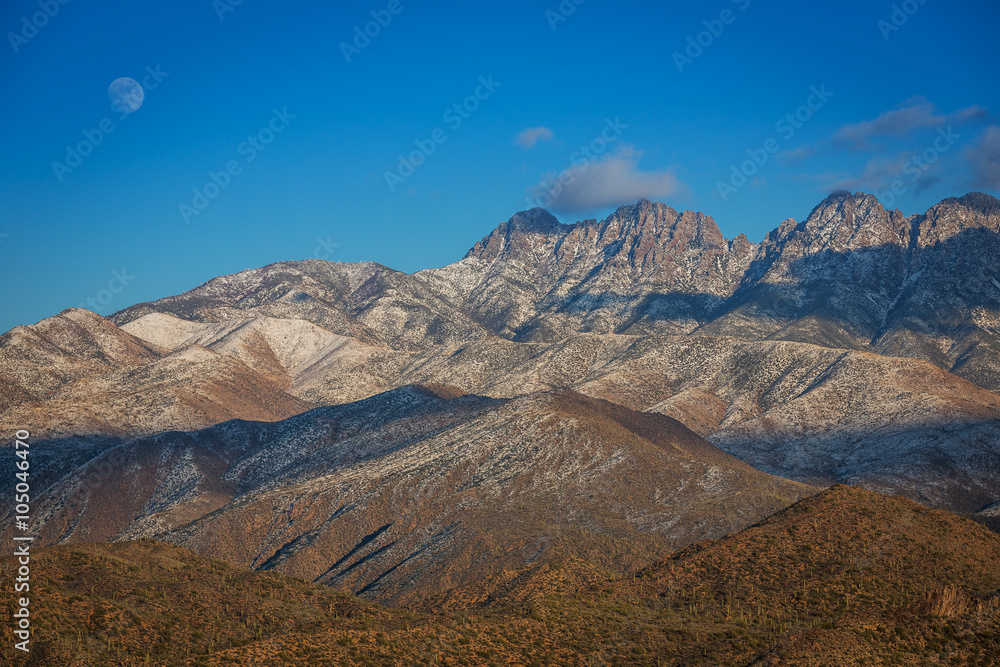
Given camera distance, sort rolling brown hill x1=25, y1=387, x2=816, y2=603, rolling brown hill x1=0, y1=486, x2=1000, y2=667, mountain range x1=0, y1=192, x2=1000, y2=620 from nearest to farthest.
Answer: rolling brown hill x1=0, y1=486, x2=1000, y2=667 < rolling brown hill x1=25, y1=387, x2=816, y2=603 < mountain range x1=0, y1=192, x2=1000, y2=620

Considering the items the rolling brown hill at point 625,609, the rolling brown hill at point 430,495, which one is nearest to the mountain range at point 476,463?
the rolling brown hill at point 430,495

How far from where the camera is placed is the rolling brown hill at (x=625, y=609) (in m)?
36.6

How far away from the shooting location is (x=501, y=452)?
356ft

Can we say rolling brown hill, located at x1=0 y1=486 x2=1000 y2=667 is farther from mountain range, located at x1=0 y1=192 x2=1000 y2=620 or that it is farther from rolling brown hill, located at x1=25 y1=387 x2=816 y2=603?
rolling brown hill, located at x1=25 y1=387 x2=816 y2=603

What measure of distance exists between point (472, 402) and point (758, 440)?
2168 inches

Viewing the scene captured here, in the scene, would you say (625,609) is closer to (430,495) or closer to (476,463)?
(430,495)

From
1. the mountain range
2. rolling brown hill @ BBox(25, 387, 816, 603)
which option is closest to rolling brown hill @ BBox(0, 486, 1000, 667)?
the mountain range

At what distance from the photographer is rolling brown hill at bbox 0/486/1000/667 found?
36.6 metres

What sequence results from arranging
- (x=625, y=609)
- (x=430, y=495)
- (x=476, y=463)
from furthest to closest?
(x=476, y=463), (x=430, y=495), (x=625, y=609)

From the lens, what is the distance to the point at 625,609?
149 feet

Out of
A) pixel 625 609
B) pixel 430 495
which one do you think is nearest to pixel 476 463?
pixel 430 495

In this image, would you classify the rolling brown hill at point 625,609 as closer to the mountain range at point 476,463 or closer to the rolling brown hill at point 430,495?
the mountain range at point 476,463

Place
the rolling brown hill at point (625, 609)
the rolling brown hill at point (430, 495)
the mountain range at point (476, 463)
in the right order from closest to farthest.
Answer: the rolling brown hill at point (625, 609) → the rolling brown hill at point (430, 495) → the mountain range at point (476, 463)

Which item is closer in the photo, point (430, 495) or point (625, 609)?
point (625, 609)
